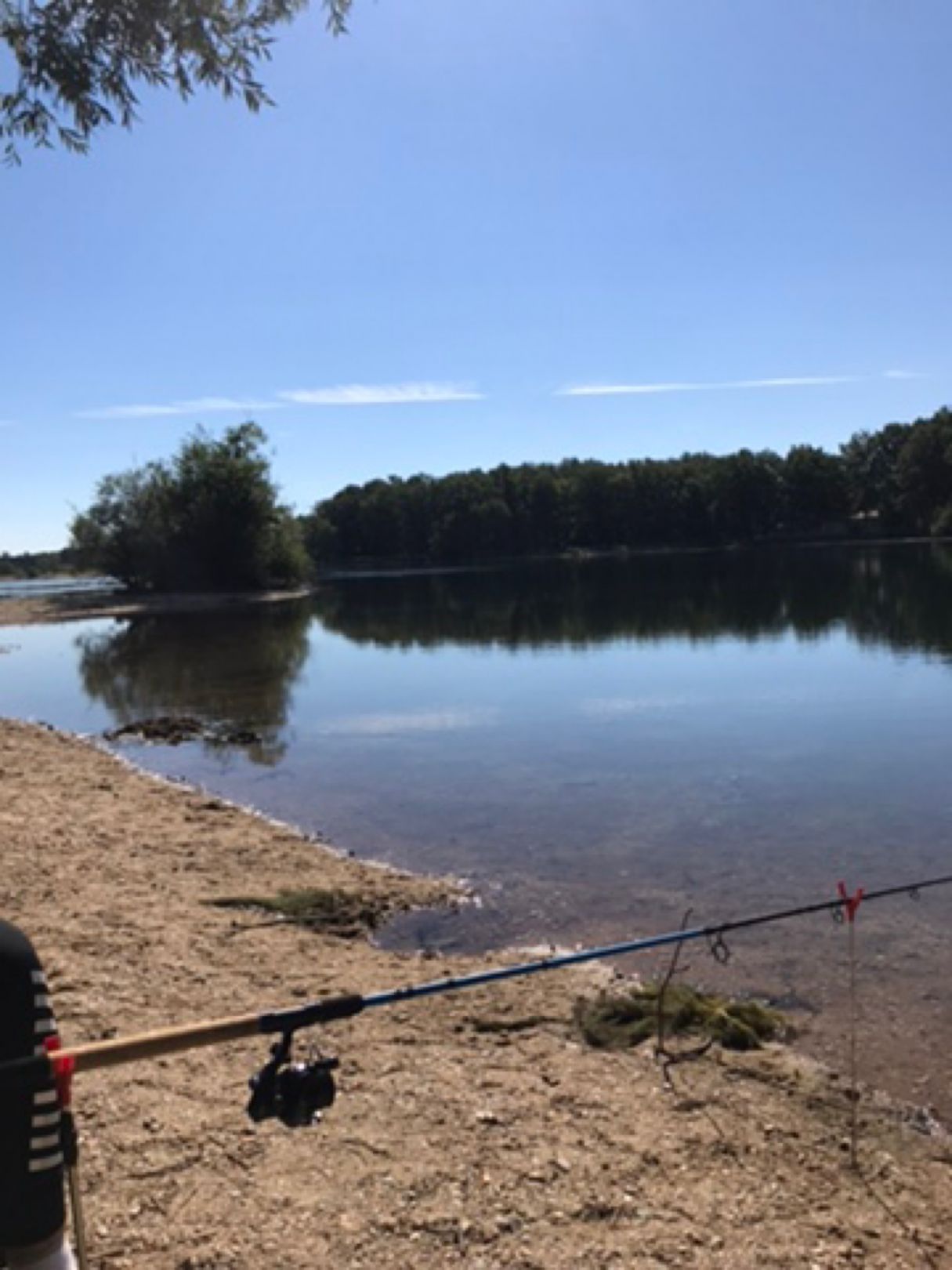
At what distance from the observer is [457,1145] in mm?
4820

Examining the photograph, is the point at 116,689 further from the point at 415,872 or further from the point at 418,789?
the point at 415,872

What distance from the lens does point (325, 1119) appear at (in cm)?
504

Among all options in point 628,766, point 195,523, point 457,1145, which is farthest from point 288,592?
point 457,1145

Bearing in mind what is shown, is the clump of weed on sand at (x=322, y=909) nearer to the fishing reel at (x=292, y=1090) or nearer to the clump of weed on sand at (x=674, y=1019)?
the clump of weed on sand at (x=674, y=1019)

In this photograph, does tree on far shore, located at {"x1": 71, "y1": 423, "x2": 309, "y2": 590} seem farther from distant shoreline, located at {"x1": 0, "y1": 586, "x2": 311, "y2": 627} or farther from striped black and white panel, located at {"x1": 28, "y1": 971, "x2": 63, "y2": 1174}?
striped black and white panel, located at {"x1": 28, "y1": 971, "x2": 63, "y2": 1174}

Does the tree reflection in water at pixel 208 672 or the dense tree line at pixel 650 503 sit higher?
the dense tree line at pixel 650 503

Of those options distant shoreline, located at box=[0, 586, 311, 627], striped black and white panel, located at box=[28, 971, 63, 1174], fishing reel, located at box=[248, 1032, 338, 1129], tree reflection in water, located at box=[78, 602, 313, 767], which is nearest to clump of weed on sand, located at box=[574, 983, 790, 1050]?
fishing reel, located at box=[248, 1032, 338, 1129]

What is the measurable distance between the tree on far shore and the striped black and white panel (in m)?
76.5

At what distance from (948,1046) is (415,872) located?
5935mm

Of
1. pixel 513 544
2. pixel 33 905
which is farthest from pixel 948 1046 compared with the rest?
pixel 513 544

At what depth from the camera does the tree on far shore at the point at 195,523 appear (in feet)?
253

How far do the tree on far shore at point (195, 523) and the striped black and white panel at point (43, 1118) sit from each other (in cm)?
7648

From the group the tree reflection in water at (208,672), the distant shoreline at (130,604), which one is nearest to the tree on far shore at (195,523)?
the distant shoreline at (130,604)

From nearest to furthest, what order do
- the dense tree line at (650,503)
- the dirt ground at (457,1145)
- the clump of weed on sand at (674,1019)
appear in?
the dirt ground at (457,1145) → the clump of weed on sand at (674,1019) → the dense tree line at (650,503)
